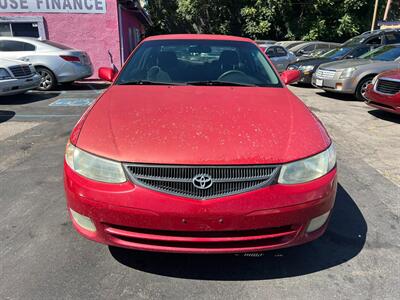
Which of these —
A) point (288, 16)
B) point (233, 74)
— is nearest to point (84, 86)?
point (233, 74)

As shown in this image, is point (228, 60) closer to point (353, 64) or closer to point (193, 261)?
point (193, 261)

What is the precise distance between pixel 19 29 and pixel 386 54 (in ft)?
40.2

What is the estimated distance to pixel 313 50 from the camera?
17.5 meters

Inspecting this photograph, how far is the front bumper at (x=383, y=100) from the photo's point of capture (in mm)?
7066

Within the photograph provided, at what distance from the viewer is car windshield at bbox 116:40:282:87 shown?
3691 millimetres

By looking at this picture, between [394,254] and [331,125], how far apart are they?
458cm

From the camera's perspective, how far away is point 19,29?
13.8m

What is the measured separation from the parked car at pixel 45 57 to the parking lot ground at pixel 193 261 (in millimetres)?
7255

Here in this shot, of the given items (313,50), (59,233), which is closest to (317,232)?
(59,233)

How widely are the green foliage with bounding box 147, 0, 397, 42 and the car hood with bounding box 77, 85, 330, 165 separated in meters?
22.8

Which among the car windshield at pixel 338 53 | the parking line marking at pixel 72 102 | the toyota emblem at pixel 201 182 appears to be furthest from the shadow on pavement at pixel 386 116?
the parking line marking at pixel 72 102

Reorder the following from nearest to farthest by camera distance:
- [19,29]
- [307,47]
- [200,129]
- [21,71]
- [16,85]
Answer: [200,129] → [16,85] → [21,71] → [19,29] → [307,47]

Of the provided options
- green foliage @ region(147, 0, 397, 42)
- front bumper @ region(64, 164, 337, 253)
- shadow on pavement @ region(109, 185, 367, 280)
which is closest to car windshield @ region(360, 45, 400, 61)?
shadow on pavement @ region(109, 185, 367, 280)

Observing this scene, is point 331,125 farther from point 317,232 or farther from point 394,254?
point 317,232
